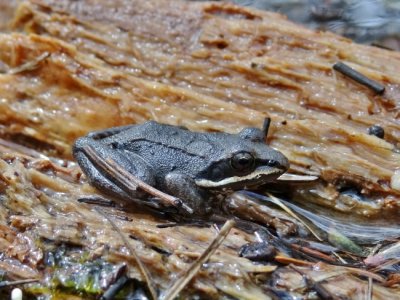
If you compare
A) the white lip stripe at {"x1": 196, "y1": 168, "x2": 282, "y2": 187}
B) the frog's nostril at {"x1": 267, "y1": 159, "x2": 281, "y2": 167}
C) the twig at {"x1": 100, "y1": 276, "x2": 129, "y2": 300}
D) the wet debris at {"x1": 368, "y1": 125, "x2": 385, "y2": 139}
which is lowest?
the twig at {"x1": 100, "y1": 276, "x2": 129, "y2": 300}

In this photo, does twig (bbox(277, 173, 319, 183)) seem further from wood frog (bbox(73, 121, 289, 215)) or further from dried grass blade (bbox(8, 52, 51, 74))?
dried grass blade (bbox(8, 52, 51, 74))

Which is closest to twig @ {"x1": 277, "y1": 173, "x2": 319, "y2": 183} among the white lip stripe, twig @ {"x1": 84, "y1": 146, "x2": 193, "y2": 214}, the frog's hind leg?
the white lip stripe

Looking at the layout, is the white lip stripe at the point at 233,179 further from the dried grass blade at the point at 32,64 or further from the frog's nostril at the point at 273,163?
the dried grass blade at the point at 32,64

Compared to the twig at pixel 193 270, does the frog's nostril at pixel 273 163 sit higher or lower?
higher

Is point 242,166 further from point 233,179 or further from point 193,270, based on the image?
point 193,270

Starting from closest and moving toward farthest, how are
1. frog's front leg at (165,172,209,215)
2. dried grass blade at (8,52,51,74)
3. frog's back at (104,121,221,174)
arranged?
frog's front leg at (165,172,209,215), frog's back at (104,121,221,174), dried grass blade at (8,52,51,74)

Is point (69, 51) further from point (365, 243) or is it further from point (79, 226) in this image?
point (365, 243)

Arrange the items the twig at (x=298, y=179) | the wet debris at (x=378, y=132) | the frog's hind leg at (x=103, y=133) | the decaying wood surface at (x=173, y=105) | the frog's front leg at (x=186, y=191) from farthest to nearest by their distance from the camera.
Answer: the wet debris at (x=378, y=132) < the twig at (x=298, y=179) < the frog's hind leg at (x=103, y=133) < the frog's front leg at (x=186, y=191) < the decaying wood surface at (x=173, y=105)

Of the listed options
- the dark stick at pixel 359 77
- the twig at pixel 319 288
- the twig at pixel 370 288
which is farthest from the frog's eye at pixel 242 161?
the dark stick at pixel 359 77
